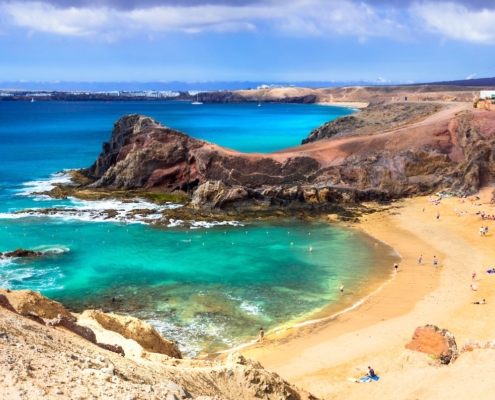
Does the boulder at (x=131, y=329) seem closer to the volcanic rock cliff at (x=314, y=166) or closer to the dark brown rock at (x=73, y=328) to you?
the dark brown rock at (x=73, y=328)

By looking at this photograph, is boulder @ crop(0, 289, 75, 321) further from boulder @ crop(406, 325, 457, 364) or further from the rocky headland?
the rocky headland

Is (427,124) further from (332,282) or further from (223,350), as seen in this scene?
(223,350)

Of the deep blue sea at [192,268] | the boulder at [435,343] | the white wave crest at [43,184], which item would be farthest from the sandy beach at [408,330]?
the white wave crest at [43,184]

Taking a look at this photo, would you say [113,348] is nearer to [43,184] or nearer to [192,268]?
[192,268]

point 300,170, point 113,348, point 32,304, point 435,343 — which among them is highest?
point 300,170

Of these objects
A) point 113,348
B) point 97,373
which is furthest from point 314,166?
point 97,373

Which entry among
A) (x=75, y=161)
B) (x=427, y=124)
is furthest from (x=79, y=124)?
(x=427, y=124)
